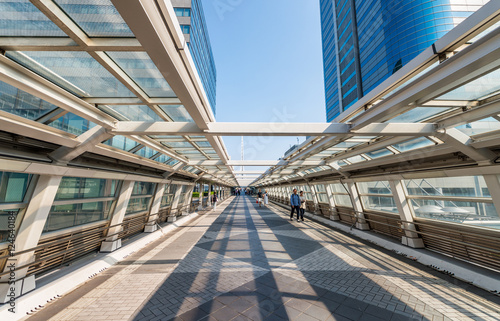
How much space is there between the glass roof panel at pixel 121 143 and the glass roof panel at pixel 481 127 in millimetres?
8253

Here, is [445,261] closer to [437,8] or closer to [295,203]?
[295,203]

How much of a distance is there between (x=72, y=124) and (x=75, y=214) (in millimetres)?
3086

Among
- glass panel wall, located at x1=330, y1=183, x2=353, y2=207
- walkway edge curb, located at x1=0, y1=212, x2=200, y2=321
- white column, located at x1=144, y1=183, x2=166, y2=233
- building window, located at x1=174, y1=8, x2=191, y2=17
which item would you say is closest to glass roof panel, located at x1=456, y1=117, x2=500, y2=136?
glass panel wall, located at x1=330, y1=183, x2=353, y2=207

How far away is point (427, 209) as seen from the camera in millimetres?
6625

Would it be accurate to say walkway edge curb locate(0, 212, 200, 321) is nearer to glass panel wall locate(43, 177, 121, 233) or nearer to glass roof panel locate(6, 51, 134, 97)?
glass panel wall locate(43, 177, 121, 233)

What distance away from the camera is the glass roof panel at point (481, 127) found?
387 centimetres

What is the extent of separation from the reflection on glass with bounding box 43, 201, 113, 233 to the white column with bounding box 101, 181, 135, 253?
0.34 meters

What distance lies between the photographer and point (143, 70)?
2.68m

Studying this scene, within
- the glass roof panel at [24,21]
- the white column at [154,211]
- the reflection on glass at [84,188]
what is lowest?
the white column at [154,211]

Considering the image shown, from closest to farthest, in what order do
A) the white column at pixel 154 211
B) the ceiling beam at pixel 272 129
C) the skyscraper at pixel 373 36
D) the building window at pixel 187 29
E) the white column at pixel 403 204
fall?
the ceiling beam at pixel 272 129 < the white column at pixel 403 204 < the white column at pixel 154 211 < the building window at pixel 187 29 < the skyscraper at pixel 373 36

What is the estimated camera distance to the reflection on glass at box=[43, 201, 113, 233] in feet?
16.8

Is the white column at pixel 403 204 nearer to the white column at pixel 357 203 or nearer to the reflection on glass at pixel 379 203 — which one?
the reflection on glass at pixel 379 203

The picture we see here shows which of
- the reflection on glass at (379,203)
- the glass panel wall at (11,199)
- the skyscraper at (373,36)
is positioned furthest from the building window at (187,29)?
the skyscraper at (373,36)

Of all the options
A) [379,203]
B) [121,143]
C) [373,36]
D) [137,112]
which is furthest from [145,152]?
[373,36]
